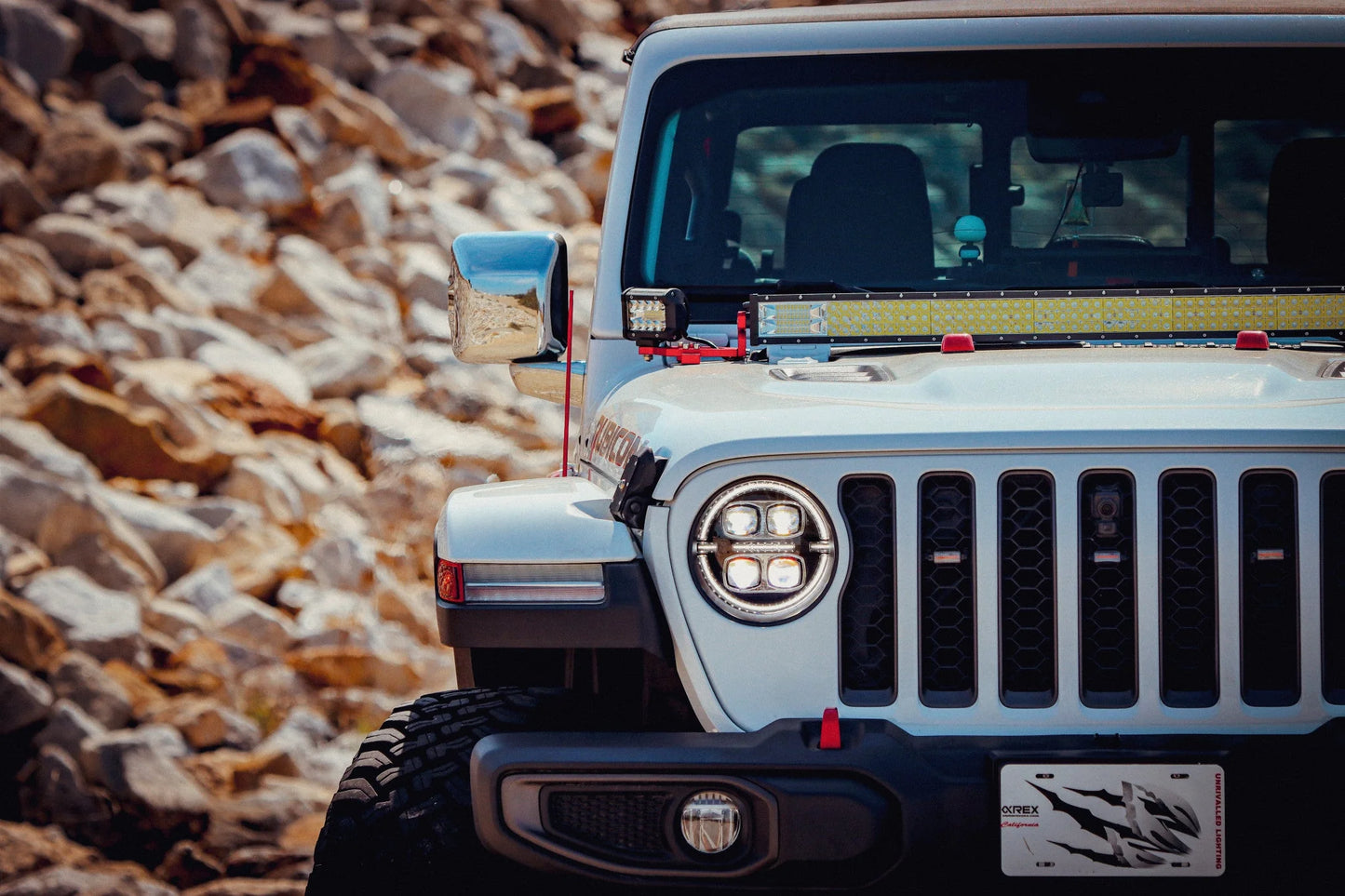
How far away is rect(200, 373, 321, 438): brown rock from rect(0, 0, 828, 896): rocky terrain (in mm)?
25

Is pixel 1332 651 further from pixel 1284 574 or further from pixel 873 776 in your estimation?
pixel 873 776

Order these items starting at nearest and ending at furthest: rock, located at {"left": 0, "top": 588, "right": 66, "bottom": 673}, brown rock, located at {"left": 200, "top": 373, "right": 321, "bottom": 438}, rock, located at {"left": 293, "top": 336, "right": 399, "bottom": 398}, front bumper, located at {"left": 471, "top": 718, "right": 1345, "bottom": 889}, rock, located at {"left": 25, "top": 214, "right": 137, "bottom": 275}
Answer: front bumper, located at {"left": 471, "top": 718, "right": 1345, "bottom": 889}, rock, located at {"left": 0, "top": 588, "right": 66, "bottom": 673}, brown rock, located at {"left": 200, "top": 373, "right": 321, "bottom": 438}, rock, located at {"left": 293, "top": 336, "right": 399, "bottom": 398}, rock, located at {"left": 25, "top": 214, "right": 137, "bottom": 275}

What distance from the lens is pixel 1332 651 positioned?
104 inches

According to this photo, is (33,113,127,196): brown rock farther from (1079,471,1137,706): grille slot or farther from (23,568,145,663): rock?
(1079,471,1137,706): grille slot

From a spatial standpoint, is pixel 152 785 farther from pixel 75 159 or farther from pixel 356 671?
pixel 75 159

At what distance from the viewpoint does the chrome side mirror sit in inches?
153

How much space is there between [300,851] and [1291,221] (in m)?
3.89

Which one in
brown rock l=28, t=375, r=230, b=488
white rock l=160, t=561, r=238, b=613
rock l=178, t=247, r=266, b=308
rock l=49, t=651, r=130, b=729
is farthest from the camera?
rock l=178, t=247, r=266, b=308

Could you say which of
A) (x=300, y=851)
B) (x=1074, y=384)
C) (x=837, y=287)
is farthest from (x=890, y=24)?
(x=300, y=851)

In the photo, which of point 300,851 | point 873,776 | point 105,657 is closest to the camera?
point 873,776

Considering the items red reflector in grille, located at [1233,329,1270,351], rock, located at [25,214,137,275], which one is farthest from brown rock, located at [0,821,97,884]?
rock, located at [25,214,137,275]

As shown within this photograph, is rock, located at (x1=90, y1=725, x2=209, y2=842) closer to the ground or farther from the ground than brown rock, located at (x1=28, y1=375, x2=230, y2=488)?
closer to the ground

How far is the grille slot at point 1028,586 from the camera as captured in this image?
2.63 m

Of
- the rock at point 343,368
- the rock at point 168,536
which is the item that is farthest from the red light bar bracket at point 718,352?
the rock at point 343,368
